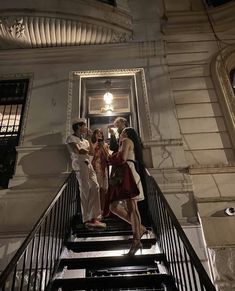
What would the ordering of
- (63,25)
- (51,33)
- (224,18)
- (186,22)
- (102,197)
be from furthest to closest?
(186,22), (224,18), (51,33), (63,25), (102,197)

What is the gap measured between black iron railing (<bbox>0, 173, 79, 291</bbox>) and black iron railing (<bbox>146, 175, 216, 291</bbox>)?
4.90 feet

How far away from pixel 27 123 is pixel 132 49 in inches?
140

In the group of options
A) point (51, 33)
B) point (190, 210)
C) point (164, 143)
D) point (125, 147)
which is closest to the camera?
point (125, 147)

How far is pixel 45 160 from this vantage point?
646cm

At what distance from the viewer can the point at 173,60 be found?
8.02m

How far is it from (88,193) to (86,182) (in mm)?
189

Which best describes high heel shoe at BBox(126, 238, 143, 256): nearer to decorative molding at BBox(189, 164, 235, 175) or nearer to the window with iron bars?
decorative molding at BBox(189, 164, 235, 175)

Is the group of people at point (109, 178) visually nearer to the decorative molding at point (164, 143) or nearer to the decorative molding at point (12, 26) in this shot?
the decorative molding at point (164, 143)

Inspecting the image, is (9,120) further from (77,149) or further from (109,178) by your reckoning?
(109,178)

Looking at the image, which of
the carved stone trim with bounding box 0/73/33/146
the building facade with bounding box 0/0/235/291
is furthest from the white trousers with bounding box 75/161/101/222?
the carved stone trim with bounding box 0/73/33/146

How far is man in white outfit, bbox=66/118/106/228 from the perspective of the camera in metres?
4.75

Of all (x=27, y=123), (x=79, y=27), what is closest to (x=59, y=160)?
(x=27, y=123)

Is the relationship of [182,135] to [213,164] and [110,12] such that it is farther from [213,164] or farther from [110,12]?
[110,12]

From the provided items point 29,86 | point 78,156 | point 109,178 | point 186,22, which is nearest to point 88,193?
point 109,178
